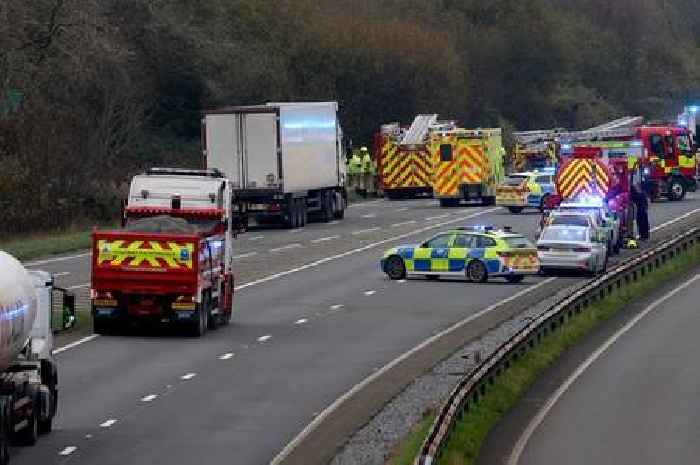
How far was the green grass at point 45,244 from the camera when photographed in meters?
49.3

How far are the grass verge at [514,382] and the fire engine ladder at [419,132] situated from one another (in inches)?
1205

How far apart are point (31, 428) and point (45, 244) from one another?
102 ft

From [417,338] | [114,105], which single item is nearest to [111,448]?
[417,338]

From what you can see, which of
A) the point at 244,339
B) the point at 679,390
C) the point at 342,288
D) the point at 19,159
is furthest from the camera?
the point at 19,159

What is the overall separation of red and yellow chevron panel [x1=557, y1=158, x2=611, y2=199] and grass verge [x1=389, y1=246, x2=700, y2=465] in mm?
6880

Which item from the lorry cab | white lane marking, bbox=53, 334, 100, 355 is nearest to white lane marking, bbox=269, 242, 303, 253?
white lane marking, bbox=53, 334, 100, 355

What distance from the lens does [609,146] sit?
59.2 m

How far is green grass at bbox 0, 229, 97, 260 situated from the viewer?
4931 cm

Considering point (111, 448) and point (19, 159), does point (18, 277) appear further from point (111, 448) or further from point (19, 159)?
point (19, 159)

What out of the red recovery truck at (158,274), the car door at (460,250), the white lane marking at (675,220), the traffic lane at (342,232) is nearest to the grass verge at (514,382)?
A: the car door at (460,250)

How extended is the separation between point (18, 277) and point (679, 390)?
11.4 m

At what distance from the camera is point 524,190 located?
6625cm

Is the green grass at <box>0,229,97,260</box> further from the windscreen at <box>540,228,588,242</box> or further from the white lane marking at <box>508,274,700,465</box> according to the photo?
the white lane marking at <box>508,274,700,465</box>

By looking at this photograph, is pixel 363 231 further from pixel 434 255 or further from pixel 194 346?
pixel 194 346
